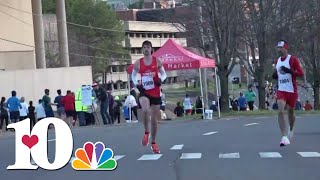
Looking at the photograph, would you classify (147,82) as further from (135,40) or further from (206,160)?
(135,40)

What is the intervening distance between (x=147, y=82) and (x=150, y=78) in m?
0.10

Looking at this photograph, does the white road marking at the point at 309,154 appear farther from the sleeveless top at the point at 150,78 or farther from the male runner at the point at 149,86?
the sleeveless top at the point at 150,78

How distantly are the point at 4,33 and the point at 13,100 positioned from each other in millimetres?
25765

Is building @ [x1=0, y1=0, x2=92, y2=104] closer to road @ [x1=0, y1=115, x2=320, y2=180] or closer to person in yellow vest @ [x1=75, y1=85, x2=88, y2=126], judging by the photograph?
person in yellow vest @ [x1=75, y1=85, x2=88, y2=126]

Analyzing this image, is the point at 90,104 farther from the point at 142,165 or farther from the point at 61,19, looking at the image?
the point at 61,19

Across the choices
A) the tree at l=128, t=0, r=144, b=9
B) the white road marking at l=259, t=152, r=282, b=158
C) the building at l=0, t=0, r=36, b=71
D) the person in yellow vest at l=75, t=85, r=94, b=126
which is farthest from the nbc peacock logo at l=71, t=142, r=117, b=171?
the tree at l=128, t=0, r=144, b=9

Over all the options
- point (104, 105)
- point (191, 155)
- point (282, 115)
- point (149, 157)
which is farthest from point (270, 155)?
point (104, 105)

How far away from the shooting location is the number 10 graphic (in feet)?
31.8

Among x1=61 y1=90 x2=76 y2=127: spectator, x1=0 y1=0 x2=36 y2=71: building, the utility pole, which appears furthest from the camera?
the utility pole

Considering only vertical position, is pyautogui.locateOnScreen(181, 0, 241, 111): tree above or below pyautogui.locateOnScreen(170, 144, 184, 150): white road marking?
above

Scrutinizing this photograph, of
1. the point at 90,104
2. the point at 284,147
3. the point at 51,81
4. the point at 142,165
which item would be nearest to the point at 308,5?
the point at 51,81

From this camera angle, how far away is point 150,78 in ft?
46.4

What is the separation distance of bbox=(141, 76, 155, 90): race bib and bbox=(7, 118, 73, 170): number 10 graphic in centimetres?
409

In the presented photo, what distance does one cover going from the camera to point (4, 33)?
181ft
